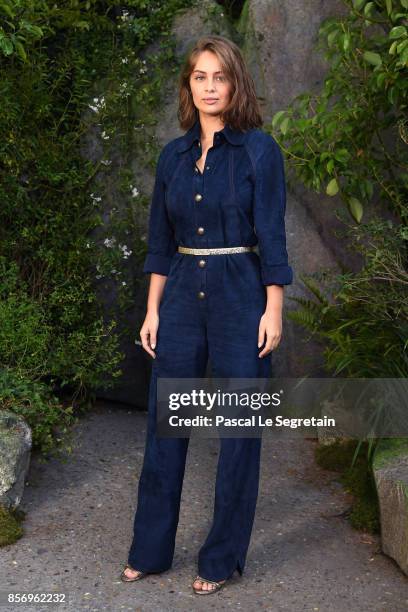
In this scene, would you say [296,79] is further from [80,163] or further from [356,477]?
[356,477]

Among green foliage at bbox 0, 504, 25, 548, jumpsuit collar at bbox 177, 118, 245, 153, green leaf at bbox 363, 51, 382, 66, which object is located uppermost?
green leaf at bbox 363, 51, 382, 66

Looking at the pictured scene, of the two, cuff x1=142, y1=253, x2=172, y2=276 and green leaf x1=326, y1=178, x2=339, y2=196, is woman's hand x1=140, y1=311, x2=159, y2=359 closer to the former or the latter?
cuff x1=142, y1=253, x2=172, y2=276

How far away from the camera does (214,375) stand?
3.79m

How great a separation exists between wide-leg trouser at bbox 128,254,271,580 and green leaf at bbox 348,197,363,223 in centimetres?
169

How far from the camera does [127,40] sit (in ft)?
19.2

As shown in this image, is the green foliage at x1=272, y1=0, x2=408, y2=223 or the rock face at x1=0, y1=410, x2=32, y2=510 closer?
the rock face at x1=0, y1=410, x2=32, y2=510

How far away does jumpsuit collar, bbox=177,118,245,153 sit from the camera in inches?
146

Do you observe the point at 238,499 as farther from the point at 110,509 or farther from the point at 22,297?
the point at 22,297

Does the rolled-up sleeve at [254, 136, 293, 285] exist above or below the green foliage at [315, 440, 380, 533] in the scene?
above

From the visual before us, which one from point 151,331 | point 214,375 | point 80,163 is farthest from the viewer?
point 80,163

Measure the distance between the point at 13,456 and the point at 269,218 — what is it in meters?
1.65

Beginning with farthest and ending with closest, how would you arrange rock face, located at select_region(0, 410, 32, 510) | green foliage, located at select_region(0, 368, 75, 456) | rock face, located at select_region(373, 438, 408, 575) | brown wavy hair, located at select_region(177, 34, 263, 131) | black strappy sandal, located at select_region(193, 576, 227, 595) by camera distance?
green foliage, located at select_region(0, 368, 75, 456), rock face, located at select_region(0, 410, 32, 510), rock face, located at select_region(373, 438, 408, 575), black strappy sandal, located at select_region(193, 576, 227, 595), brown wavy hair, located at select_region(177, 34, 263, 131)

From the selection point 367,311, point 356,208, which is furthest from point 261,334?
point 356,208

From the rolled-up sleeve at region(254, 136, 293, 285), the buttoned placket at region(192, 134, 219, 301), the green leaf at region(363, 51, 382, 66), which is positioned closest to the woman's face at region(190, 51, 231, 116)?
the buttoned placket at region(192, 134, 219, 301)
